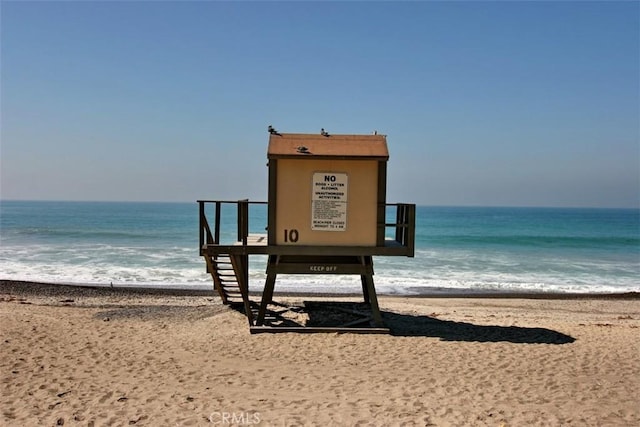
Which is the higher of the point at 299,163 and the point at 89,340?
the point at 299,163

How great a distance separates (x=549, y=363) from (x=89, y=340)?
853 cm

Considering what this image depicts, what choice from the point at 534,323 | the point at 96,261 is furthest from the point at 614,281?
the point at 96,261

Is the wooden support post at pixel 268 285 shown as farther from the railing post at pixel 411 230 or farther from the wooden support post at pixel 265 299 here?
the railing post at pixel 411 230

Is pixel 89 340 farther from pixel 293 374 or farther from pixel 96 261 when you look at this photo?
pixel 96 261

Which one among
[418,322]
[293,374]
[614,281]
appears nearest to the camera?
[293,374]

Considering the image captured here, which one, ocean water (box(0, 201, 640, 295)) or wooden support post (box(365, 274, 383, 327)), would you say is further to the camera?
ocean water (box(0, 201, 640, 295))

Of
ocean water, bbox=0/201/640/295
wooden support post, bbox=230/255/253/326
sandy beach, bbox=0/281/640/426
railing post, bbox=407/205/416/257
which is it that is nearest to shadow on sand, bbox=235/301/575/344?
sandy beach, bbox=0/281/640/426

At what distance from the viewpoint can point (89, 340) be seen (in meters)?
10.3

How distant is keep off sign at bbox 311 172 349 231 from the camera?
35.5 ft

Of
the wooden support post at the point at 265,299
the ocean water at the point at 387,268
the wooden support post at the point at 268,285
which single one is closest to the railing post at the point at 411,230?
the wooden support post at the point at 268,285

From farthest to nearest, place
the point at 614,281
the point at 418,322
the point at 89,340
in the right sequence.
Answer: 1. the point at 614,281
2. the point at 418,322
3. the point at 89,340

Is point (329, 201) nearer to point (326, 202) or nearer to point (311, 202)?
point (326, 202)

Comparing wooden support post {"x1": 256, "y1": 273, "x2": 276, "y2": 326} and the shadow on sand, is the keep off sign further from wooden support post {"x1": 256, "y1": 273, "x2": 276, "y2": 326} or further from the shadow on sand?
the shadow on sand

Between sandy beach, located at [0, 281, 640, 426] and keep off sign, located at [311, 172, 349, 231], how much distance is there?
233 cm
